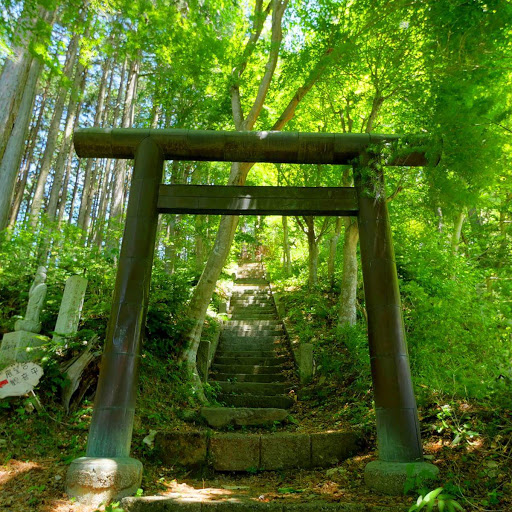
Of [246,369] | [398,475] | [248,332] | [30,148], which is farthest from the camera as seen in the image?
[30,148]

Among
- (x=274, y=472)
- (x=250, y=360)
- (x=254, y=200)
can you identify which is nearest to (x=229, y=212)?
(x=254, y=200)

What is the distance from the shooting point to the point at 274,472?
15.3ft

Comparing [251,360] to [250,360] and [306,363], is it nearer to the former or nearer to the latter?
[250,360]

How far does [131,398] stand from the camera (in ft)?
13.0

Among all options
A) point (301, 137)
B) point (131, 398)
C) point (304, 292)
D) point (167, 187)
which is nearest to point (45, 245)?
point (167, 187)

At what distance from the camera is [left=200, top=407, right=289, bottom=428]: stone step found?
5961 millimetres

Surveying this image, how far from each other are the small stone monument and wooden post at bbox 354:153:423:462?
4.42m

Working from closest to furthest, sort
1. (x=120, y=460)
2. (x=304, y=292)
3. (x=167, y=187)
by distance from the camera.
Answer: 1. (x=120, y=460)
2. (x=167, y=187)
3. (x=304, y=292)

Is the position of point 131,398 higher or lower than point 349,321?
lower

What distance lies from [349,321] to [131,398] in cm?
617

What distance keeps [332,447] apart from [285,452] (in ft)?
2.02

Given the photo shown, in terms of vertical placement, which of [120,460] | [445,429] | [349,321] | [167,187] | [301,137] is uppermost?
[301,137]

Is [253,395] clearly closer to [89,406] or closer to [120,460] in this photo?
[89,406]

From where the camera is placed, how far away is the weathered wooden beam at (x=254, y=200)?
460cm
